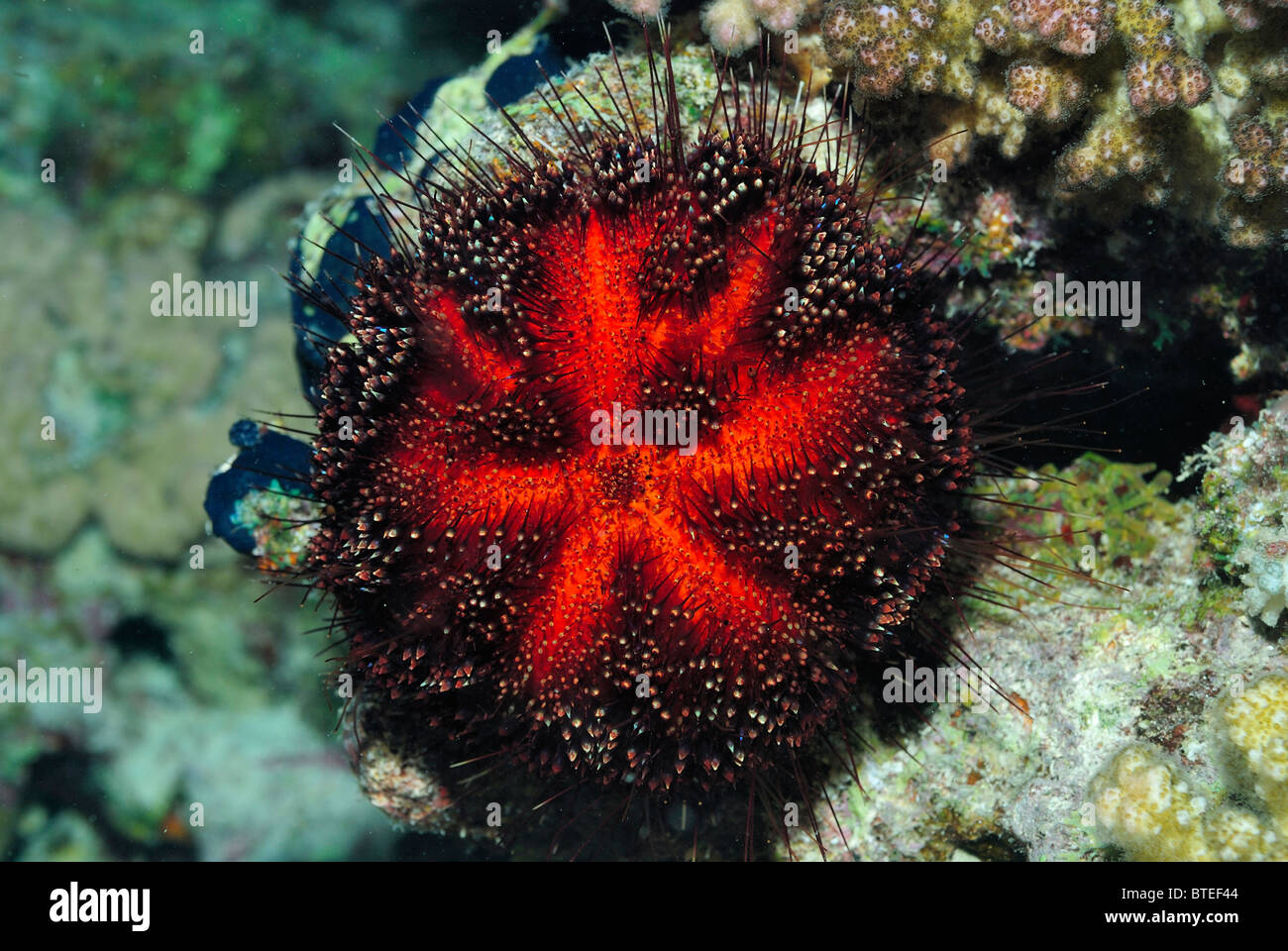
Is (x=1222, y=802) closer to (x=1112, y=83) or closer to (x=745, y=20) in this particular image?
(x=1112, y=83)

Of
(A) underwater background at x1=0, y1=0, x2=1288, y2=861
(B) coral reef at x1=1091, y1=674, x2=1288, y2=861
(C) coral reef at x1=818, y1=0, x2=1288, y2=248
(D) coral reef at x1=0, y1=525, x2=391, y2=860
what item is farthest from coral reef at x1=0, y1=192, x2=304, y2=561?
(B) coral reef at x1=1091, y1=674, x2=1288, y2=861

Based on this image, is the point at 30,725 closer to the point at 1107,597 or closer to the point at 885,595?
the point at 885,595

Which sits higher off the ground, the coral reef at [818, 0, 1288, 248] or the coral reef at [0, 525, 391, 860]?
the coral reef at [818, 0, 1288, 248]

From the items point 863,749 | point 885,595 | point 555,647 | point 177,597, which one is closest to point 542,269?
point 555,647

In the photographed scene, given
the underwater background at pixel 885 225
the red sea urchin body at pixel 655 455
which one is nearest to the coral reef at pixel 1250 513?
the underwater background at pixel 885 225

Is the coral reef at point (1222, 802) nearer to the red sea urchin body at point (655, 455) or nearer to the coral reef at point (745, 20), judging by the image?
the red sea urchin body at point (655, 455)

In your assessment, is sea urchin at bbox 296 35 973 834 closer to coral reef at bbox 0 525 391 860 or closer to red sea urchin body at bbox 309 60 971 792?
red sea urchin body at bbox 309 60 971 792

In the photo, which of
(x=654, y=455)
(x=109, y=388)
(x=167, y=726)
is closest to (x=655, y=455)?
(x=654, y=455)
